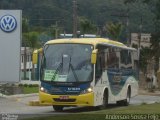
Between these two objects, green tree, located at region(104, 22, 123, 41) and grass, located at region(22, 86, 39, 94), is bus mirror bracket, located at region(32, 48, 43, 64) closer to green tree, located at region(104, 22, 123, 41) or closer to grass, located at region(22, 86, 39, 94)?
grass, located at region(22, 86, 39, 94)

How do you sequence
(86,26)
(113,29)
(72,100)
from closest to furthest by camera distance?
1. (72,100)
2. (86,26)
3. (113,29)

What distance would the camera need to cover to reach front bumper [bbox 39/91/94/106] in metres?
22.9

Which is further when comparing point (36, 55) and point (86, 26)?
point (86, 26)

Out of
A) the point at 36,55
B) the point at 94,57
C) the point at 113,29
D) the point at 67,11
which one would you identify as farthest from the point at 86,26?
the point at 94,57

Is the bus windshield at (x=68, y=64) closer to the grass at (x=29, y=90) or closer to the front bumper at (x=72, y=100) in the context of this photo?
the front bumper at (x=72, y=100)

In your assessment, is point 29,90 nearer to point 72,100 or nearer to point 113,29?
point 72,100

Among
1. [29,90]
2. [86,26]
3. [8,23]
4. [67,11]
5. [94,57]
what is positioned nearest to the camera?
[94,57]

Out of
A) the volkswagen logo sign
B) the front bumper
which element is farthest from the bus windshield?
the volkswagen logo sign

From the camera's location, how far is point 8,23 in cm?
3931

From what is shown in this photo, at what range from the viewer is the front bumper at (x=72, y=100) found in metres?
22.9

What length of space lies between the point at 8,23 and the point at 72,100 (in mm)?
17488

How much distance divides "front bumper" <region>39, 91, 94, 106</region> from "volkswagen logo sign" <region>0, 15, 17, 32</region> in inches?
663

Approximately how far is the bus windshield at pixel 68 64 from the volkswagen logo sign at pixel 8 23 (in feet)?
53.3

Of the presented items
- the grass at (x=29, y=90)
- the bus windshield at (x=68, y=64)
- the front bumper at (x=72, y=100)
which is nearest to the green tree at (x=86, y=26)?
the grass at (x=29, y=90)
